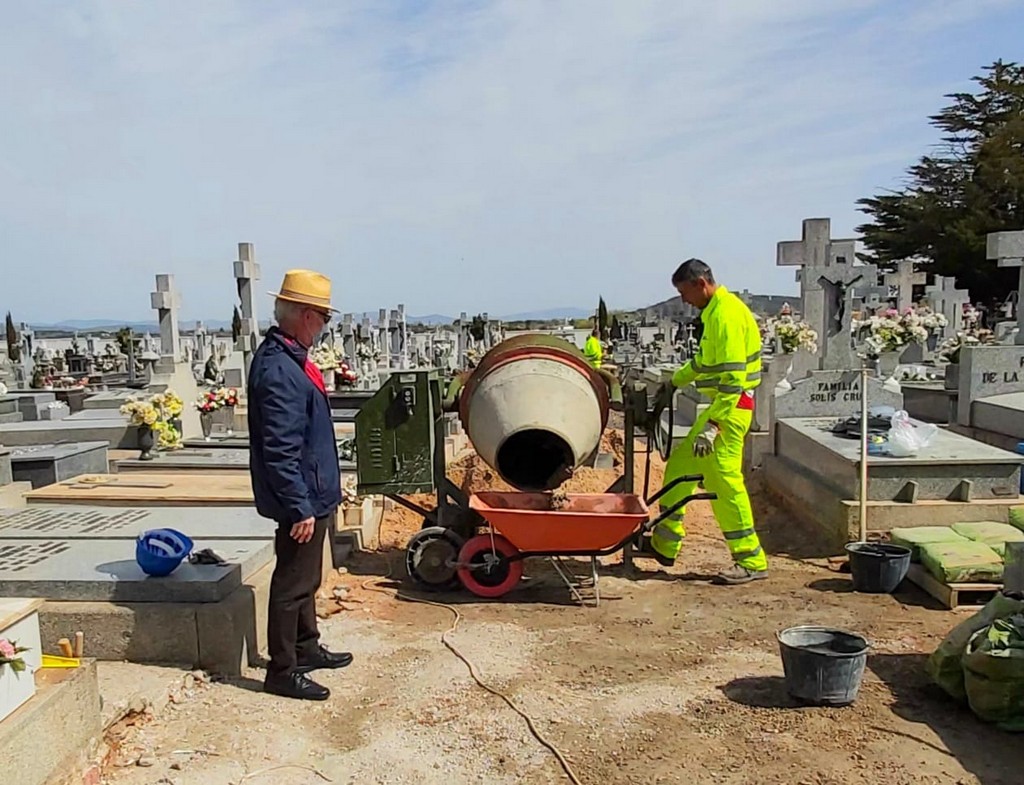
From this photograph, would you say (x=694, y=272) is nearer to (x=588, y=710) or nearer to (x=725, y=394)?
(x=725, y=394)

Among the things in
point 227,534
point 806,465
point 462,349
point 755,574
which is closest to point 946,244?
point 462,349

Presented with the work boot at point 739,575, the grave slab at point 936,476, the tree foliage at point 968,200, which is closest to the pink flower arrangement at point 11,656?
the work boot at point 739,575

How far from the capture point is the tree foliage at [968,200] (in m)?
32.4

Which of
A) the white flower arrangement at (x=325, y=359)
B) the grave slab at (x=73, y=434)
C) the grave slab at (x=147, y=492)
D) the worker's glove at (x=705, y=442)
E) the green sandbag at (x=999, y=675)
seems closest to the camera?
the green sandbag at (x=999, y=675)

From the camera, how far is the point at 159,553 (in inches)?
150

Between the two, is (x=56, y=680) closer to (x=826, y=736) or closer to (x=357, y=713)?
(x=357, y=713)

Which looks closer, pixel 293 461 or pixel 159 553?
pixel 293 461

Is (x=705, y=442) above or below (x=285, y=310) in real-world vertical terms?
below

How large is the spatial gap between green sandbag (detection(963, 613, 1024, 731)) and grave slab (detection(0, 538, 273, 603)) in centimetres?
307

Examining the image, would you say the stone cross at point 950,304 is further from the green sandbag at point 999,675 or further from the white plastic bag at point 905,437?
the green sandbag at point 999,675

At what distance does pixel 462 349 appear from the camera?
83.6 feet

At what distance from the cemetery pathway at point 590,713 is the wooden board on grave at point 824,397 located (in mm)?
3510

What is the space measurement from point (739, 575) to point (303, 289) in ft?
10.6

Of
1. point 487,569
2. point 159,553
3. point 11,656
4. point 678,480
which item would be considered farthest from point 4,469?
point 678,480
